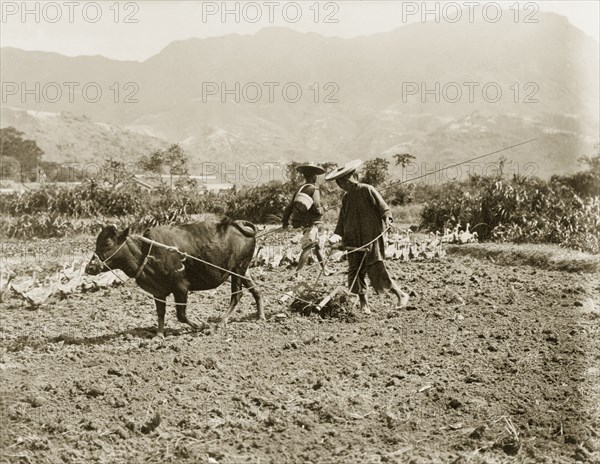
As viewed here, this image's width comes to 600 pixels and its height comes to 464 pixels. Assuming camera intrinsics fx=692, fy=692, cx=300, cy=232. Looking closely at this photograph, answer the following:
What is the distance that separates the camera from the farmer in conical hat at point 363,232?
7680 millimetres

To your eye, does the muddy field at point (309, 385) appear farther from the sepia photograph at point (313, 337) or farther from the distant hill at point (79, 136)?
the distant hill at point (79, 136)

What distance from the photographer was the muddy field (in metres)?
4.46

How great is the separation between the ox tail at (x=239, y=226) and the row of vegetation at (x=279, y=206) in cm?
399

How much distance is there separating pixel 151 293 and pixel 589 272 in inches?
262

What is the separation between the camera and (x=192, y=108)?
166 m

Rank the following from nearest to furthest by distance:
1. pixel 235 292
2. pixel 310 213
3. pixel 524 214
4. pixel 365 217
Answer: pixel 235 292
pixel 365 217
pixel 310 213
pixel 524 214

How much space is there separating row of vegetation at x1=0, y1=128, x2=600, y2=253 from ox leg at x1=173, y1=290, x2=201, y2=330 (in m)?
4.64

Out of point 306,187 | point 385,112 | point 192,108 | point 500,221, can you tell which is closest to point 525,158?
point 385,112

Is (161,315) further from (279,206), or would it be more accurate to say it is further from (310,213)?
(279,206)

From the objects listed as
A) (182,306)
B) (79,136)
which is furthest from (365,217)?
(79,136)

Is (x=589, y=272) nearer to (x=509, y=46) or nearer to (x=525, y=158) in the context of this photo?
(x=525, y=158)

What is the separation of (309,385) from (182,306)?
2.05 meters

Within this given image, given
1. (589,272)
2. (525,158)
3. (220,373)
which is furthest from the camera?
(525,158)

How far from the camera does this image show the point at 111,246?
6.51m
